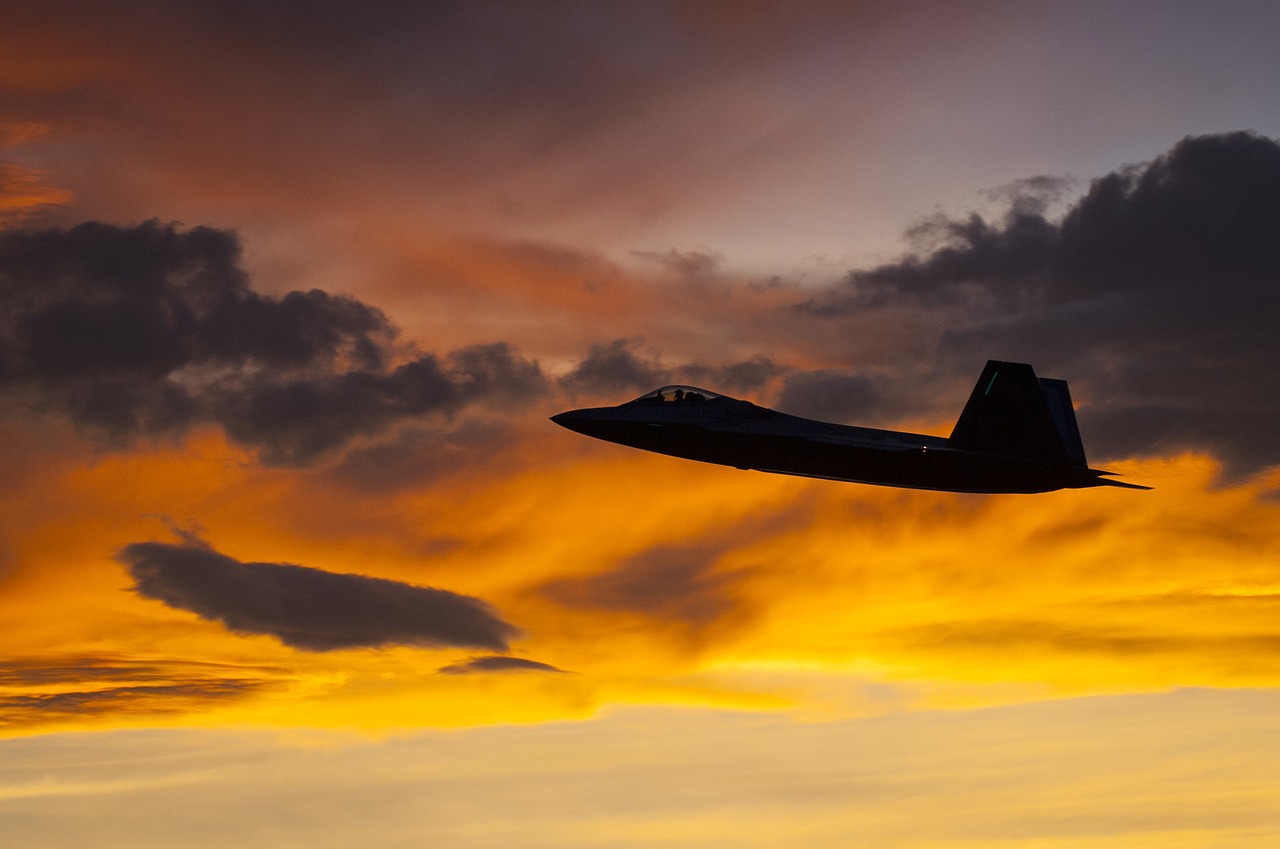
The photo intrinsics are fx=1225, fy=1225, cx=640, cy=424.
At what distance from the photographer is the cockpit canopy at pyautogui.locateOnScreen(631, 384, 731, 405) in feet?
218

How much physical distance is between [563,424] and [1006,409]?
23.1m

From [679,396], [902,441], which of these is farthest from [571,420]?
[902,441]

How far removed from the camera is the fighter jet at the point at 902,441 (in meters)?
58.6

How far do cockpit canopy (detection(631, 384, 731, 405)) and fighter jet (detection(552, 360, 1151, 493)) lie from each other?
0.12 m

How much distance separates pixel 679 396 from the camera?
66.7 m

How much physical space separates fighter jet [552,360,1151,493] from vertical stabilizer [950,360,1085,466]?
48 mm

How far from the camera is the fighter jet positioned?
58562mm

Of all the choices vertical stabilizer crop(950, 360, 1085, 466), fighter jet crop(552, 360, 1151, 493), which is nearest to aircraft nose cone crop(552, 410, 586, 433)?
fighter jet crop(552, 360, 1151, 493)

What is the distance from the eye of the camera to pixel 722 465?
2537 inches

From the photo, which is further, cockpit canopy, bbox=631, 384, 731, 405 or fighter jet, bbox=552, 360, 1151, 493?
cockpit canopy, bbox=631, 384, 731, 405

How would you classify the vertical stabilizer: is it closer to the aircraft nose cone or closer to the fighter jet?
the fighter jet

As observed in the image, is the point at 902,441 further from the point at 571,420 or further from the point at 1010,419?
the point at 571,420

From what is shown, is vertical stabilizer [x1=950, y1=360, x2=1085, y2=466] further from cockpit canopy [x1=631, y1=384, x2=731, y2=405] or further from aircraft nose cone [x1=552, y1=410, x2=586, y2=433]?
aircraft nose cone [x1=552, y1=410, x2=586, y2=433]

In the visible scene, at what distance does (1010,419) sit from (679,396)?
17.6 metres
